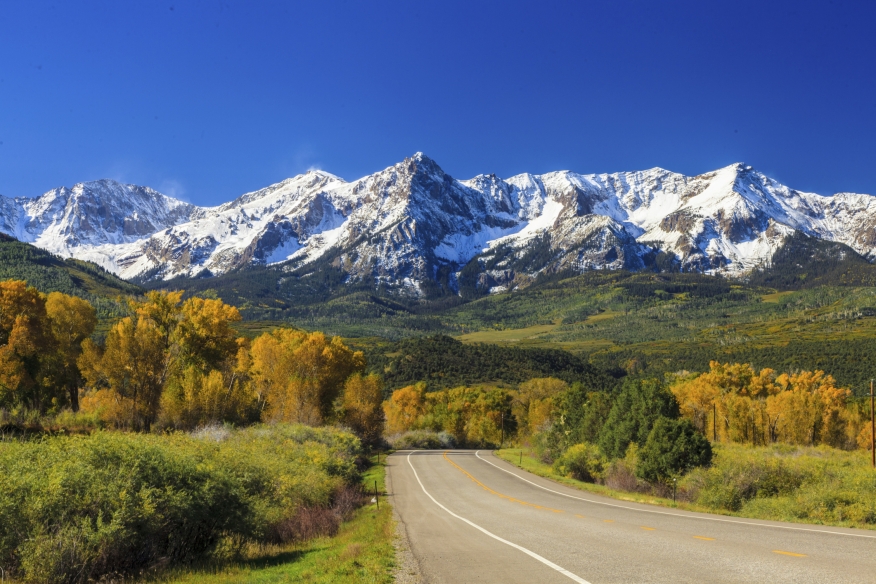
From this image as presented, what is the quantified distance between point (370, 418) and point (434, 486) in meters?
35.5

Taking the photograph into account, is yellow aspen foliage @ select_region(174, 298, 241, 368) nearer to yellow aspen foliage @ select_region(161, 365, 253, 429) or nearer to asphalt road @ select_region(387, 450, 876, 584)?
yellow aspen foliage @ select_region(161, 365, 253, 429)

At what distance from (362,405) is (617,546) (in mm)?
58011

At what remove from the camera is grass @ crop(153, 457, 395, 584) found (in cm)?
1298

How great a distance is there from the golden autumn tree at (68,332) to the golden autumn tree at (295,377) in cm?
1463

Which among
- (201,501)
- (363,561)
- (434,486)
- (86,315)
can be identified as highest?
(86,315)

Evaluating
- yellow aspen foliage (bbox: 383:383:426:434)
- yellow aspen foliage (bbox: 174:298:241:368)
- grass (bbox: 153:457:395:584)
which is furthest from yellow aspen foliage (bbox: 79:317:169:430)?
yellow aspen foliage (bbox: 383:383:426:434)

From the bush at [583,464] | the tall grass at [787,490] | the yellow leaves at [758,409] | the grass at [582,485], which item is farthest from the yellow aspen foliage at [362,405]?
the tall grass at [787,490]

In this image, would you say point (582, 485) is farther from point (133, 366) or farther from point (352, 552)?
point (133, 366)

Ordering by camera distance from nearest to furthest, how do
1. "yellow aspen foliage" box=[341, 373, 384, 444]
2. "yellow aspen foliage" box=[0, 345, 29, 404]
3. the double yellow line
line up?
the double yellow line
"yellow aspen foliage" box=[0, 345, 29, 404]
"yellow aspen foliage" box=[341, 373, 384, 444]

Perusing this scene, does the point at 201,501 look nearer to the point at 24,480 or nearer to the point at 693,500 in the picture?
the point at 24,480

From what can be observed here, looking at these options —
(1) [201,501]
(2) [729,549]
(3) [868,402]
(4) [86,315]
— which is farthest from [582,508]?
(3) [868,402]

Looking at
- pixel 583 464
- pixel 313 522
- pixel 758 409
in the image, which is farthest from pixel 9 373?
pixel 758 409

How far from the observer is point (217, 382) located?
46500 mm

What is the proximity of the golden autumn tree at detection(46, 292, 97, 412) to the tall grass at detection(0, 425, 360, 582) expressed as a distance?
37.9 m
